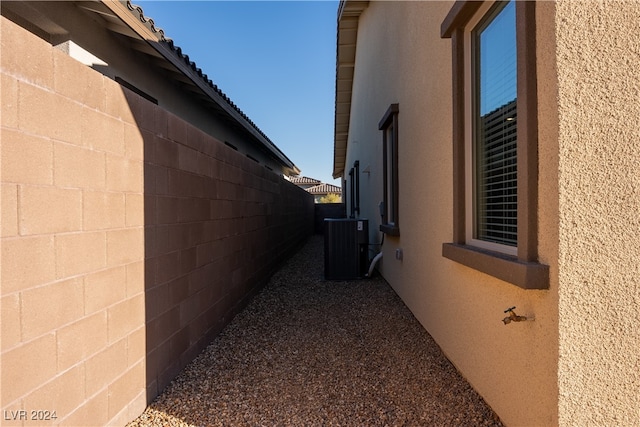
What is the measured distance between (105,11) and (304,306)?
13.4ft

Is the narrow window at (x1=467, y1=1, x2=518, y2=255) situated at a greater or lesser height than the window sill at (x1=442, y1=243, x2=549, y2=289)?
greater

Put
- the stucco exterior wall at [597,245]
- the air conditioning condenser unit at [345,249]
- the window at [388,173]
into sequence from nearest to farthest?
the stucco exterior wall at [597,245] → the window at [388,173] → the air conditioning condenser unit at [345,249]

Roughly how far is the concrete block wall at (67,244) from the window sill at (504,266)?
7.31ft

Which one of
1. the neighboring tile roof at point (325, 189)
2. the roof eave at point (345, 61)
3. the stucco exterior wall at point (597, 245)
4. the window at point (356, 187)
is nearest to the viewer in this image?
the stucco exterior wall at point (597, 245)

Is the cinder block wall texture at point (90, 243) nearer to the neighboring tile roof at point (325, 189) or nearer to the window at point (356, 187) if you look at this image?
the window at point (356, 187)

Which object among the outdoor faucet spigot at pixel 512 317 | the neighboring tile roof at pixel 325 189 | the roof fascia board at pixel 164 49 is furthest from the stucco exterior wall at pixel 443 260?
the neighboring tile roof at pixel 325 189

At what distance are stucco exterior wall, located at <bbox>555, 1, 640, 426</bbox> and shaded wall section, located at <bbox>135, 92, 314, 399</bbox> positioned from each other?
2.48 m

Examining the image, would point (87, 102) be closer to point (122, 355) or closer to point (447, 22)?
point (122, 355)

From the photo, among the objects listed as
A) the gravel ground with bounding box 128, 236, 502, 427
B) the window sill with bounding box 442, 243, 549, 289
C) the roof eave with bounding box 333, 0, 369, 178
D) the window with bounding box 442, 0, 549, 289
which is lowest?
the gravel ground with bounding box 128, 236, 502, 427

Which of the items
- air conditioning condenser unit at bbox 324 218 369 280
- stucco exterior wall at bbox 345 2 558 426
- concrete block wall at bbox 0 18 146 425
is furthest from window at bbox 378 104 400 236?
concrete block wall at bbox 0 18 146 425

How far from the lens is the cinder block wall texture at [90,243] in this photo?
1.56 m

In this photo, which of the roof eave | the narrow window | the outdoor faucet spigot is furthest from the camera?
the roof eave

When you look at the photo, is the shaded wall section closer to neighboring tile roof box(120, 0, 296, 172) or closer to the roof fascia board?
the roof fascia board

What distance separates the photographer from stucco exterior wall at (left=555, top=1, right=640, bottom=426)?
1.68 meters
